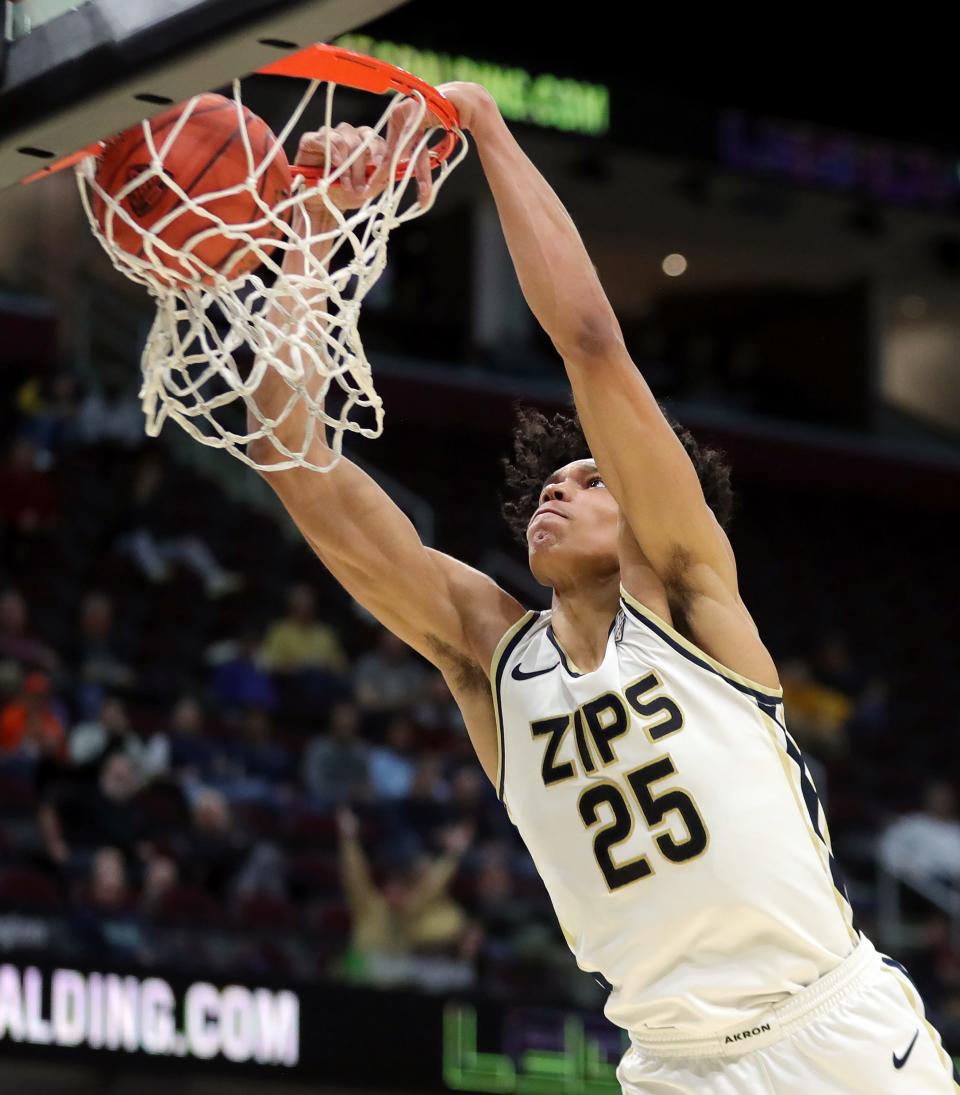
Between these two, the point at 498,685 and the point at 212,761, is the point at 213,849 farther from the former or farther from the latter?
the point at 498,685

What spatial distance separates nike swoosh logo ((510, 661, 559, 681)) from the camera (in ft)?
10.9

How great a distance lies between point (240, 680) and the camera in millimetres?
9875

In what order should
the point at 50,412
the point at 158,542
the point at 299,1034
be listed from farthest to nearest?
1. the point at 50,412
2. the point at 158,542
3. the point at 299,1034

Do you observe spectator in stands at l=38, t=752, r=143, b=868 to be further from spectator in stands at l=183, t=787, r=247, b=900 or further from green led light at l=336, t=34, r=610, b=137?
green led light at l=336, t=34, r=610, b=137

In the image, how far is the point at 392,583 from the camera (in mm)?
3533

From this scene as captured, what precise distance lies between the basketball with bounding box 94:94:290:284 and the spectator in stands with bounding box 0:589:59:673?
5977 millimetres

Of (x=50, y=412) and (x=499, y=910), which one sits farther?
(x=50, y=412)

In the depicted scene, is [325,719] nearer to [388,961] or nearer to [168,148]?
[388,961]

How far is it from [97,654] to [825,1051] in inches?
273

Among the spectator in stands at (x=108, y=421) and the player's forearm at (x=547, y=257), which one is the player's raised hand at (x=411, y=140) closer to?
the player's forearm at (x=547, y=257)

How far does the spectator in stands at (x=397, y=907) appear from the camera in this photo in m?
8.05

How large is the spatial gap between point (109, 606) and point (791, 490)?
26.2ft

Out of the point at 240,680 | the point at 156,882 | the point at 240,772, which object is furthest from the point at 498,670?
the point at 240,680

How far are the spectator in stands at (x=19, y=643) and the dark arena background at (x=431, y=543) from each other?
4 cm
